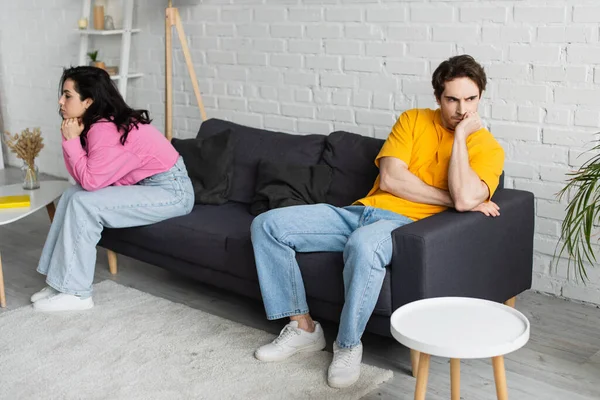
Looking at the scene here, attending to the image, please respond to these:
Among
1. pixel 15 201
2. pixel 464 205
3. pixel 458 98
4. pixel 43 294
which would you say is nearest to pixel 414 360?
pixel 464 205

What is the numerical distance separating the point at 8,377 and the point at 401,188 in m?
1.58

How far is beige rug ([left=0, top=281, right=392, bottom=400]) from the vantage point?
2729 millimetres

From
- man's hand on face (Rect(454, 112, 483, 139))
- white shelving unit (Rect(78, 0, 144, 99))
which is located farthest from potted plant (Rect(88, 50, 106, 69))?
man's hand on face (Rect(454, 112, 483, 139))

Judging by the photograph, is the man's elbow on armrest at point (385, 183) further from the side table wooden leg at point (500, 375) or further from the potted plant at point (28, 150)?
the potted plant at point (28, 150)

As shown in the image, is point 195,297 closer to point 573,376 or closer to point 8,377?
point 8,377

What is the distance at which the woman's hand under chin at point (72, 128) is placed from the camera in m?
3.59

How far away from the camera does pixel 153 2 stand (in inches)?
197

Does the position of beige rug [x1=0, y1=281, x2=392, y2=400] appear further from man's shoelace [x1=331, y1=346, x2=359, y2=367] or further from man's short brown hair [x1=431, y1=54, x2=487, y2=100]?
man's short brown hair [x1=431, y1=54, x2=487, y2=100]

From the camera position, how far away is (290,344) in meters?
2.96

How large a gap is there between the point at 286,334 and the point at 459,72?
115cm

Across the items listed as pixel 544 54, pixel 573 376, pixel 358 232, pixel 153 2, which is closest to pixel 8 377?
pixel 358 232

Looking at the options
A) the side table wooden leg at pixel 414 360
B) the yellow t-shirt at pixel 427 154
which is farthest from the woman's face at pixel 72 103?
the side table wooden leg at pixel 414 360

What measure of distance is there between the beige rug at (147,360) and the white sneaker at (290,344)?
0.11 feet

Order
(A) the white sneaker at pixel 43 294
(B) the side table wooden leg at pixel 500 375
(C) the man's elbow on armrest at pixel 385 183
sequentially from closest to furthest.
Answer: (B) the side table wooden leg at pixel 500 375, (C) the man's elbow on armrest at pixel 385 183, (A) the white sneaker at pixel 43 294
